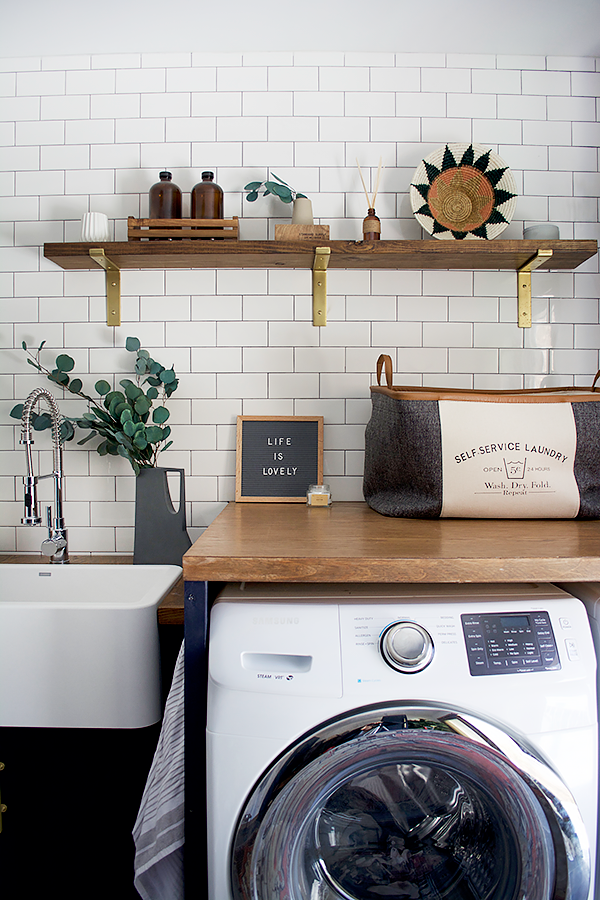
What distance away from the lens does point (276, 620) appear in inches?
38.9

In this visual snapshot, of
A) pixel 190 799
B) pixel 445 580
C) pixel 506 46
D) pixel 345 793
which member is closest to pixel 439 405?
pixel 445 580

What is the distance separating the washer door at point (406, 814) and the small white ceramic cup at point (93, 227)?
4.83 ft

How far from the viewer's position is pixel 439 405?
136 centimetres

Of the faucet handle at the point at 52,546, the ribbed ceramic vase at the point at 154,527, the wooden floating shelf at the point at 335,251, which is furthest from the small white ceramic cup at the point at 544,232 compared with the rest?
the faucet handle at the point at 52,546

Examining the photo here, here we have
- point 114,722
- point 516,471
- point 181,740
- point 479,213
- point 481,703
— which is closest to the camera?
point 481,703

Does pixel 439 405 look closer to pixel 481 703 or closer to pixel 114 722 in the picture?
pixel 481 703

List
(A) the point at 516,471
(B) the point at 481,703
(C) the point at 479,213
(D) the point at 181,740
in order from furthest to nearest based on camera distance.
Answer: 1. (C) the point at 479,213
2. (A) the point at 516,471
3. (D) the point at 181,740
4. (B) the point at 481,703

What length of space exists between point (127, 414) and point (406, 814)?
1175 mm

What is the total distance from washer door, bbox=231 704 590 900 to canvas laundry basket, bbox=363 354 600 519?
0.56 m

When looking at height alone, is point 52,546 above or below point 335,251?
below

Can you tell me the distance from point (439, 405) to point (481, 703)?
696mm

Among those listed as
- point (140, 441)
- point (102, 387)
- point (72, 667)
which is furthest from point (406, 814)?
point (102, 387)

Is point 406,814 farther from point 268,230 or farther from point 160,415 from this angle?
point 268,230

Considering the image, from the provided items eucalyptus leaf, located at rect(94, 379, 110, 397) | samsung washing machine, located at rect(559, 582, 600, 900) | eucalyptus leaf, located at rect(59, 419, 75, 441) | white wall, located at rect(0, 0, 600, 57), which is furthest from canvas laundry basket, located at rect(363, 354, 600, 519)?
white wall, located at rect(0, 0, 600, 57)
